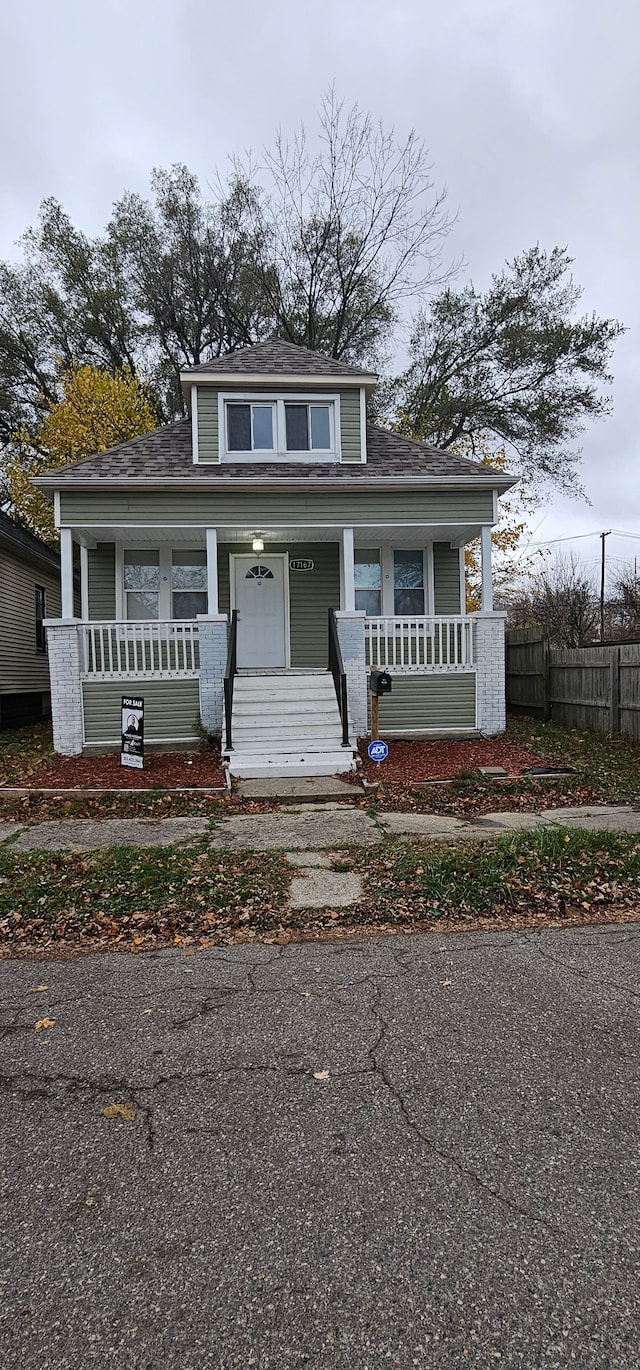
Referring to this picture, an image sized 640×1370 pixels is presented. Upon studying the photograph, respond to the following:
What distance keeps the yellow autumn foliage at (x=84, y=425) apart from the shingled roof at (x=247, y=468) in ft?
22.2

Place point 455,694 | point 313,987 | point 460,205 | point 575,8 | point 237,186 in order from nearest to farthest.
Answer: point 313,987
point 575,8
point 455,694
point 460,205
point 237,186

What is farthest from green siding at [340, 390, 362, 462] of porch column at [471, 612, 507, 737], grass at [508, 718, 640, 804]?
grass at [508, 718, 640, 804]

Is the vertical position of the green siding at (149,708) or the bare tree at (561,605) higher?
the bare tree at (561,605)

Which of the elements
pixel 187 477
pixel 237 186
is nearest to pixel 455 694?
pixel 187 477

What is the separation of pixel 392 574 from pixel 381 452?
7.28 ft

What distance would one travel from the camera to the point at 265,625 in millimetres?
13383

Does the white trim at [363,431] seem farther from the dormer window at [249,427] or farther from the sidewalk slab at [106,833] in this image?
the sidewalk slab at [106,833]

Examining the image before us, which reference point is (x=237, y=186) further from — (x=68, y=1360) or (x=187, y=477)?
(x=68, y=1360)

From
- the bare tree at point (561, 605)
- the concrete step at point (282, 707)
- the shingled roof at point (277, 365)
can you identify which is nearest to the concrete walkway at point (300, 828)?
the concrete step at point (282, 707)

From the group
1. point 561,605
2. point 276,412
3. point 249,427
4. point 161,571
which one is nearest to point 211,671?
point 161,571

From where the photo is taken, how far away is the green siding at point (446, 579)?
13.5 metres

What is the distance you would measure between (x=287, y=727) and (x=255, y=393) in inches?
239

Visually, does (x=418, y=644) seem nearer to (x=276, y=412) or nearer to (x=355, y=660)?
(x=355, y=660)

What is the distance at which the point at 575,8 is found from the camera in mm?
10750
